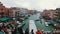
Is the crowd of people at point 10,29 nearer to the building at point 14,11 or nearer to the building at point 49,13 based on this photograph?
the building at point 14,11

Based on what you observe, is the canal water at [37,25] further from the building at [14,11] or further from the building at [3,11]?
the building at [3,11]

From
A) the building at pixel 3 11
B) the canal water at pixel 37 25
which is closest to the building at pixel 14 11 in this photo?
the building at pixel 3 11

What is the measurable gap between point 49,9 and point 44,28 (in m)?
0.27

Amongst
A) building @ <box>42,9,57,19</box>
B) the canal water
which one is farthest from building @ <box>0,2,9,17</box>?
building @ <box>42,9,57,19</box>

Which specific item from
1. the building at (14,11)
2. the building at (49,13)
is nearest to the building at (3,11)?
the building at (14,11)

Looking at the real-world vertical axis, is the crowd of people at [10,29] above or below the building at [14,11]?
below

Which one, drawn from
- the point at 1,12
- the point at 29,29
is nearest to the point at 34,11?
the point at 29,29

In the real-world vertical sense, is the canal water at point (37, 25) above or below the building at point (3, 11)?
below

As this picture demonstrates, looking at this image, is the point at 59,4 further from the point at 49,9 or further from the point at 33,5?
the point at 33,5

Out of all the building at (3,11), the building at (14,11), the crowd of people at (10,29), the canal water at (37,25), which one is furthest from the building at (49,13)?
the building at (3,11)

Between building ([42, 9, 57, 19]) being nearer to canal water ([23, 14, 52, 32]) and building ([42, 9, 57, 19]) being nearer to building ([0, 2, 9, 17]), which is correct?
canal water ([23, 14, 52, 32])

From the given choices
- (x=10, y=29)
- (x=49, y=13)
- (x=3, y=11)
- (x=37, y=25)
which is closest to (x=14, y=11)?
(x=3, y=11)

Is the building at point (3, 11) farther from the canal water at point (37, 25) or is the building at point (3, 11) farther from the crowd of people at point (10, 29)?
the canal water at point (37, 25)

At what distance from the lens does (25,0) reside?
242 centimetres
